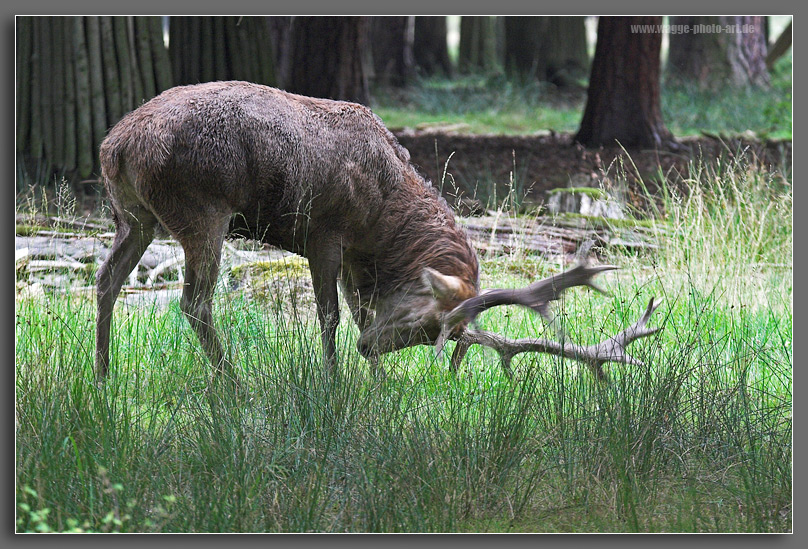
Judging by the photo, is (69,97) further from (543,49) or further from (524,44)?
(543,49)

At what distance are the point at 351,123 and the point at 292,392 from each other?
153cm

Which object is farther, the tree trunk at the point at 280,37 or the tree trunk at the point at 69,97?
the tree trunk at the point at 280,37

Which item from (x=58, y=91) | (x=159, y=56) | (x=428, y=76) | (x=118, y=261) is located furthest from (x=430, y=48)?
(x=118, y=261)

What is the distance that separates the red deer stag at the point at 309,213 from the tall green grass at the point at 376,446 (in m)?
0.22

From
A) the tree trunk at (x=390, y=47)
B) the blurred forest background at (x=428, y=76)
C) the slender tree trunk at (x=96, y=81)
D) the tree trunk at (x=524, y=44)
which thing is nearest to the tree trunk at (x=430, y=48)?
the blurred forest background at (x=428, y=76)

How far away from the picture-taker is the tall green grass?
3.51 meters

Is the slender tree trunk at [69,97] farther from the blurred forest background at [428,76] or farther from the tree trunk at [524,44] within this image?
the tree trunk at [524,44]

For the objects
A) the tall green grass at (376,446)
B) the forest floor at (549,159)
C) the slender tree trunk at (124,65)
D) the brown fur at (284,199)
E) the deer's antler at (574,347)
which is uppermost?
the slender tree trunk at (124,65)

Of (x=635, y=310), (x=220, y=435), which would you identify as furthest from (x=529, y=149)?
(x=220, y=435)

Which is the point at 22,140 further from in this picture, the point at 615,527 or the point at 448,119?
the point at 448,119

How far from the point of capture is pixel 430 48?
65.0ft

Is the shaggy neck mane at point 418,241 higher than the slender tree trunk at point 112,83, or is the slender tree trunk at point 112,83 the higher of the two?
the slender tree trunk at point 112,83

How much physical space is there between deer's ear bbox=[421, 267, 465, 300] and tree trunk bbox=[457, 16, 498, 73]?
15.6 m

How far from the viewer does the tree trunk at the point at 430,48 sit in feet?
64.1
